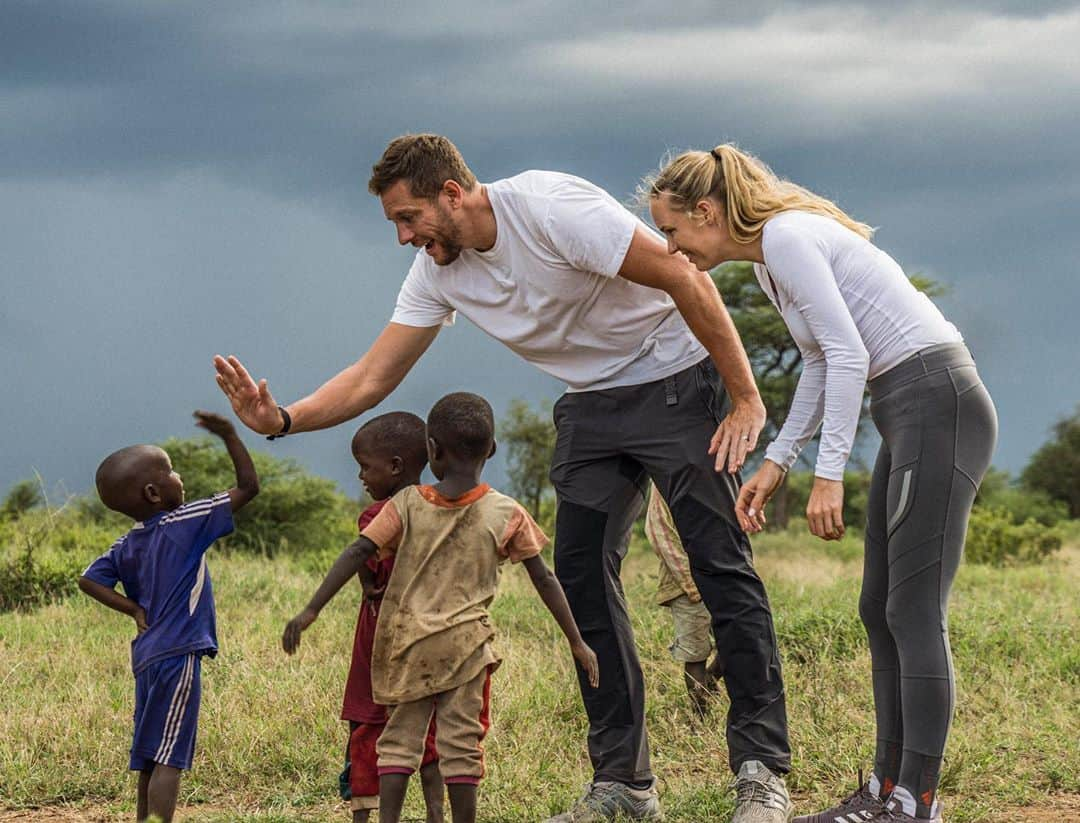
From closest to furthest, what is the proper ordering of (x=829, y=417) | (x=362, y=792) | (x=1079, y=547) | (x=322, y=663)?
(x=829, y=417) < (x=362, y=792) < (x=322, y=663) < (x=1079, y=547)

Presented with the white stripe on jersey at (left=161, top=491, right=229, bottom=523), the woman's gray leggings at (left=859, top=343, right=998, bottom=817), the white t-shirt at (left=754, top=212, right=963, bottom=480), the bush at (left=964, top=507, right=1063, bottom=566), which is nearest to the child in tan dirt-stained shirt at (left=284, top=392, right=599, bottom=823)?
the white stripe on jersey at (left=161, top=491, right=229, bottom=523)

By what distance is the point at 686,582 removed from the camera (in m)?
6.59

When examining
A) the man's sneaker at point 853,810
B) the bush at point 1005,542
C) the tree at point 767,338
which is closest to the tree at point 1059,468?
the tree at point 767,338

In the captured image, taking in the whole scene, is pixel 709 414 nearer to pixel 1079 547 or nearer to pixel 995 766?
pixel 995 766

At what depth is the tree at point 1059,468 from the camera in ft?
109

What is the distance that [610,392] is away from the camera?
195 inches

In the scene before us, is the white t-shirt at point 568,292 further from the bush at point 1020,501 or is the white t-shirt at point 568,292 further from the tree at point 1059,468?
the tree at point 1059,468

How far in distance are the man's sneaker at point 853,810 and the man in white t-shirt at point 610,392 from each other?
23cm

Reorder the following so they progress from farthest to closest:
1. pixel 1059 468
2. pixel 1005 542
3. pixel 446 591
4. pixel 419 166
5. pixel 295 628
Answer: pixel 1059 468 → pixel 1005 542 → pixel 419 166 → pixel 446 591 → pixel 295 628

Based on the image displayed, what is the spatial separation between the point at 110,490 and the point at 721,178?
2110 millimetres

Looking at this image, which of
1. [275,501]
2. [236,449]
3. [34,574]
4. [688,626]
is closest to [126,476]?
[236,449]

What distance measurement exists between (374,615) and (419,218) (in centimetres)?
132

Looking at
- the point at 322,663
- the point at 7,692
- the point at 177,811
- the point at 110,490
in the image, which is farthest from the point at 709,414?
the point at 7,692

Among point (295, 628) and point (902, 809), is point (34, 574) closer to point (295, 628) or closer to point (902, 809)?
point (295, 628)
